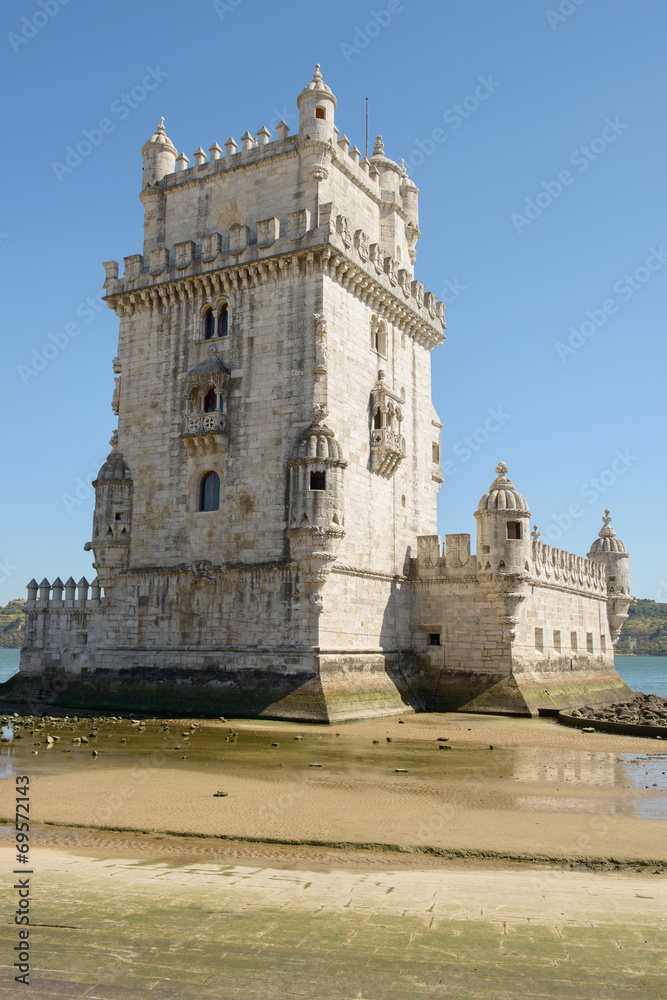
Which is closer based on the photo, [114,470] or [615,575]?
[114,470]

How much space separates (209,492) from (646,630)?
144124 mm

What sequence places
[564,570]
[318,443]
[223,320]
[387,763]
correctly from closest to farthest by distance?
1. [387,763]
2. [318,443]
3. [223,320]
4. [564,570]

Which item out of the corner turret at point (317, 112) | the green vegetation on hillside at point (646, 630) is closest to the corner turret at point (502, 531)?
the corner turret at point (317, 112)

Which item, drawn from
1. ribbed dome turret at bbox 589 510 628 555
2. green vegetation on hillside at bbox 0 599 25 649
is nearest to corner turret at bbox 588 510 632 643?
ribbed dome turret at bbox 589 510 628 555

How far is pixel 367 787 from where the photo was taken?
1337 centimetres

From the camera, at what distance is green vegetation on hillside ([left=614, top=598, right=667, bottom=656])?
14825 cm

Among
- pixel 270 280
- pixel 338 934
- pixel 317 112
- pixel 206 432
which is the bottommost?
pixel 338 934

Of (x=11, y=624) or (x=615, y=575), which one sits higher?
(x=615, y=575)

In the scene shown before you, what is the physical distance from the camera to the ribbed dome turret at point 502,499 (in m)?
27.1

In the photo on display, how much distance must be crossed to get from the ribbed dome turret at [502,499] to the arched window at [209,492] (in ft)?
29.6

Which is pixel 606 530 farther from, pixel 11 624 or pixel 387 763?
pixel 11 624

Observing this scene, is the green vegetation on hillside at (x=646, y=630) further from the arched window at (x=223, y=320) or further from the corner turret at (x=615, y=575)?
the arched window at (x=223, y=320)

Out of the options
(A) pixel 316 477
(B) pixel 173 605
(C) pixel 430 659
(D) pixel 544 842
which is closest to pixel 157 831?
(D) pixel 544 842

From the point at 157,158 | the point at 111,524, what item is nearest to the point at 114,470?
the point at 111,524
